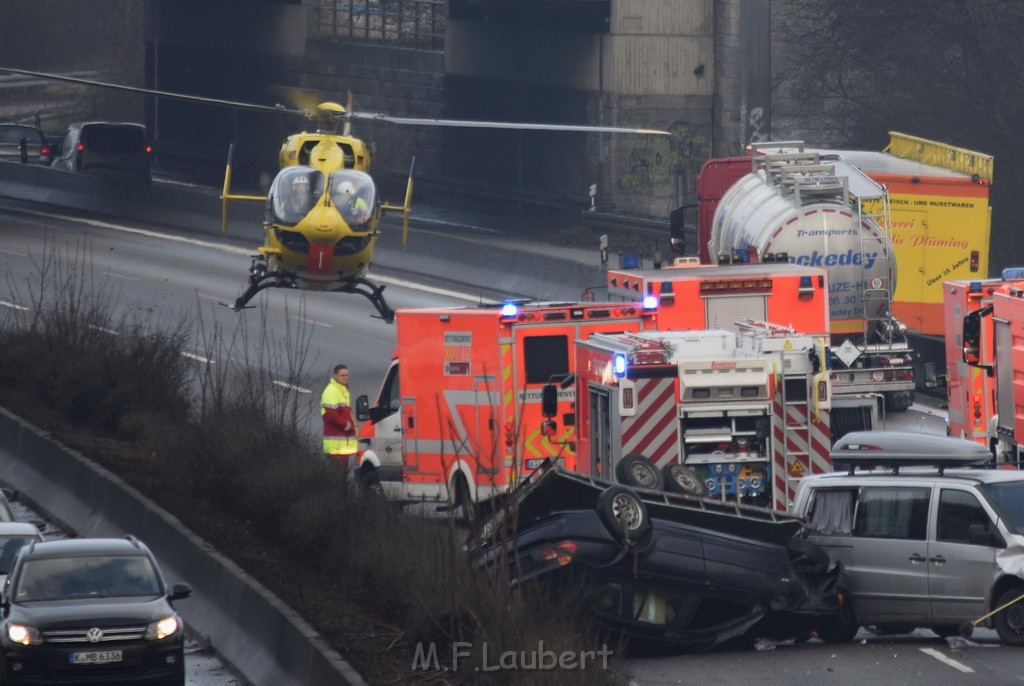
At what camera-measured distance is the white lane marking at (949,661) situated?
12898 millimetres

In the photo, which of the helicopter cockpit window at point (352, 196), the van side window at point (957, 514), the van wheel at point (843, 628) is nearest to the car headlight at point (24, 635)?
the van wheel at point (843, 628)

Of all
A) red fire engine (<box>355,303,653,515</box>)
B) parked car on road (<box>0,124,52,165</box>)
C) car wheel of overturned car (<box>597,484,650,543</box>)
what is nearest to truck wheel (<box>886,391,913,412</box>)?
red fire engine (<box>355,303,653,515</box>)

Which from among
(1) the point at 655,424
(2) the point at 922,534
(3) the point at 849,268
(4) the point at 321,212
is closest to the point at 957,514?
(2) the point at 922,534

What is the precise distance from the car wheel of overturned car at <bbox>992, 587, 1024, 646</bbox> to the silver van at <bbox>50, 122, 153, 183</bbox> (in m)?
39.9

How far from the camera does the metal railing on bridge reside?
6162 centimetres

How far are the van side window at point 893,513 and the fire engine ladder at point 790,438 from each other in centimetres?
222

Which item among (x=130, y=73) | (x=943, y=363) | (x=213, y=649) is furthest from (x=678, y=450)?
(x=130, y=73)

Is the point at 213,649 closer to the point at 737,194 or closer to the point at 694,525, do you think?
the point at 694,525

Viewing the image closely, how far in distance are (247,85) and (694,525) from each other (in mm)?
52875

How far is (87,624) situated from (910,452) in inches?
264

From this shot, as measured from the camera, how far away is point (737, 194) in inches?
1169

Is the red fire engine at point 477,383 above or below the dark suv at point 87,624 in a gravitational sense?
above

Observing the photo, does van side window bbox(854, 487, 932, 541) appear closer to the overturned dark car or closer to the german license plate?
the overturned dark car

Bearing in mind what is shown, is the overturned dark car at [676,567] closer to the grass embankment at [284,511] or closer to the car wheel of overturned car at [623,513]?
the car wheel of overturned car at [623,513]
